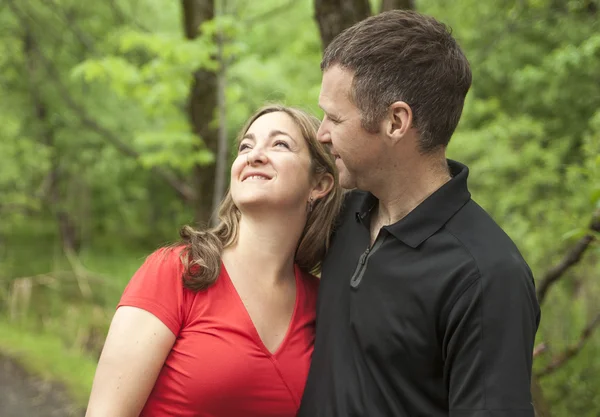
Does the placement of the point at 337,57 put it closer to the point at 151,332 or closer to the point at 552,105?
the point at 151,332

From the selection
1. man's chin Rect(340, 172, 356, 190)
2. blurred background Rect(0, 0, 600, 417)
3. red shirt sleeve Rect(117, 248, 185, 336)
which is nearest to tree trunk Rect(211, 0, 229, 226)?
blurred background Rect(0, 0, 600, 417)

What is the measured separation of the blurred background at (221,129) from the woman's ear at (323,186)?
58 cm

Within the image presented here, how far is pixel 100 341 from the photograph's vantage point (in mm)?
9750

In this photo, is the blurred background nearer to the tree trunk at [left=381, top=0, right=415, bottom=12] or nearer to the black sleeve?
the tree trunk at [left=381, top=0, right=415, bottom=12]

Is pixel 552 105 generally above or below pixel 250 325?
below

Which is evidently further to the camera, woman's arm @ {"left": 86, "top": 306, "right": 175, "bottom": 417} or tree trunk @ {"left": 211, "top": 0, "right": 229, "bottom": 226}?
tree trunk @ {"left": 211, "top": 0, "right": 229, "bottom": 226}

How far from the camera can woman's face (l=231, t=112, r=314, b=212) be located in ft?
8.52

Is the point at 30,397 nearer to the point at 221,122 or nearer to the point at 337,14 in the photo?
the point at 221,122

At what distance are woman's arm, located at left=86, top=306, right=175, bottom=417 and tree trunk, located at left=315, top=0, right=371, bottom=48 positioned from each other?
6.49ft

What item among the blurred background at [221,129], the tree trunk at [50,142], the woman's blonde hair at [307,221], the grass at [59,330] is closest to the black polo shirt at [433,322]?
the woman's blonde hair at [307,221]

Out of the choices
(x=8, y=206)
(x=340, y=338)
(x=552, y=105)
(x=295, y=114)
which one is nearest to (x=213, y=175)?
(x=295, y=114)

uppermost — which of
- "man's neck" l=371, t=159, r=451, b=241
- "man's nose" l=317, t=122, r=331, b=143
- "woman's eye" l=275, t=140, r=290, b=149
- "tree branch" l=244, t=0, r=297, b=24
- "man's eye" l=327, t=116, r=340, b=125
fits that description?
"tree branch" l=244, t=0, r=297, b=24

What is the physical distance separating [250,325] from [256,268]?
25 cm

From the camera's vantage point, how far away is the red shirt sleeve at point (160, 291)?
2346 millimetres
